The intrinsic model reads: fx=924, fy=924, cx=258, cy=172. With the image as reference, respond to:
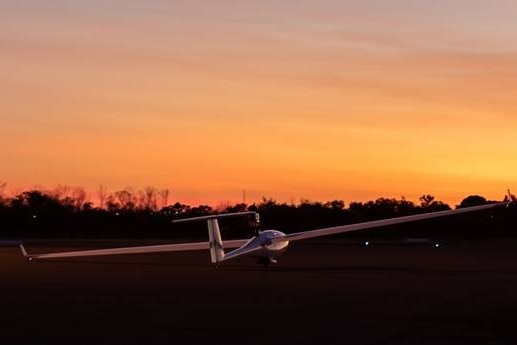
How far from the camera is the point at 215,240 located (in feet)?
126

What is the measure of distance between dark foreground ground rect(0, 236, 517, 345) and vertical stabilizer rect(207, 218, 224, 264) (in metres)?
2.90

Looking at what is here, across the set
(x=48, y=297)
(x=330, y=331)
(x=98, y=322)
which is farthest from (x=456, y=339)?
(x=48, y=297)

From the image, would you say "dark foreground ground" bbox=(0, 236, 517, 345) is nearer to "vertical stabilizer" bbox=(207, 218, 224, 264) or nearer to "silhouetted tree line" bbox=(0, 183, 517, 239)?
"vertical stabilizer" bbox=(207, 218, 224, 264)

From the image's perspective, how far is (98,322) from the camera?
17125 millimetres

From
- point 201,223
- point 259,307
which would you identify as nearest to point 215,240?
point 259,307

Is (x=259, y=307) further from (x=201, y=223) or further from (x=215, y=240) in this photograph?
(x=201, y=223)

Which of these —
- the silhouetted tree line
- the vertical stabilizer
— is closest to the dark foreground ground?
the vertical stabilizer

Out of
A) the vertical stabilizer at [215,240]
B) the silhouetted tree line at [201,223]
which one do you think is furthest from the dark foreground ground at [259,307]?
the silhouetted tree line at [201,223]

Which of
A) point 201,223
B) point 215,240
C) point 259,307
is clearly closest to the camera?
point 259,307

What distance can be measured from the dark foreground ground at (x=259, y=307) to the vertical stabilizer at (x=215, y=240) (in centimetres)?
290

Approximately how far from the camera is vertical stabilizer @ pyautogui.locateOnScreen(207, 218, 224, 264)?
38.4 m

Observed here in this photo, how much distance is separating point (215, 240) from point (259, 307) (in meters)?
18.3

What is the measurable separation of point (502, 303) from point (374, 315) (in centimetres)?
454

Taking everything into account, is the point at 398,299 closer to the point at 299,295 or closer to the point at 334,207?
the point at 299,295
